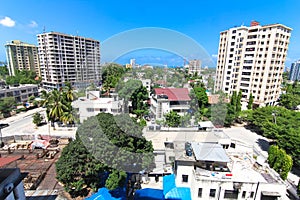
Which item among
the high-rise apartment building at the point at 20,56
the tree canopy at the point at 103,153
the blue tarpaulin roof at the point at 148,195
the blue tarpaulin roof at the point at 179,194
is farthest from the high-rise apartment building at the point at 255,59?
the high-rise apartment building at the point at 20,56

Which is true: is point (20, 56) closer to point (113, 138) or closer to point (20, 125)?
point (20, 125)

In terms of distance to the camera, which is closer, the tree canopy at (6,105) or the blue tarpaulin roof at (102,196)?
the blue tarpaulin roof at (102,196)

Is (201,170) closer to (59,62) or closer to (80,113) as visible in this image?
(80,113)

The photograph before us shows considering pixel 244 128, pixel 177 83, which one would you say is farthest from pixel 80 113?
pixel 244 128

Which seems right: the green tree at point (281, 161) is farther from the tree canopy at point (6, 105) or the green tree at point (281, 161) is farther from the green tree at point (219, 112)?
the tree canopy at point (6, 105)

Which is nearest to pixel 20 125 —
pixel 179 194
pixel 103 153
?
pixel 103 153

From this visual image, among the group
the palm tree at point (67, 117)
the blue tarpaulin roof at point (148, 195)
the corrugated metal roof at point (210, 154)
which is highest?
the corrugated metal roof at point (210, 154)
